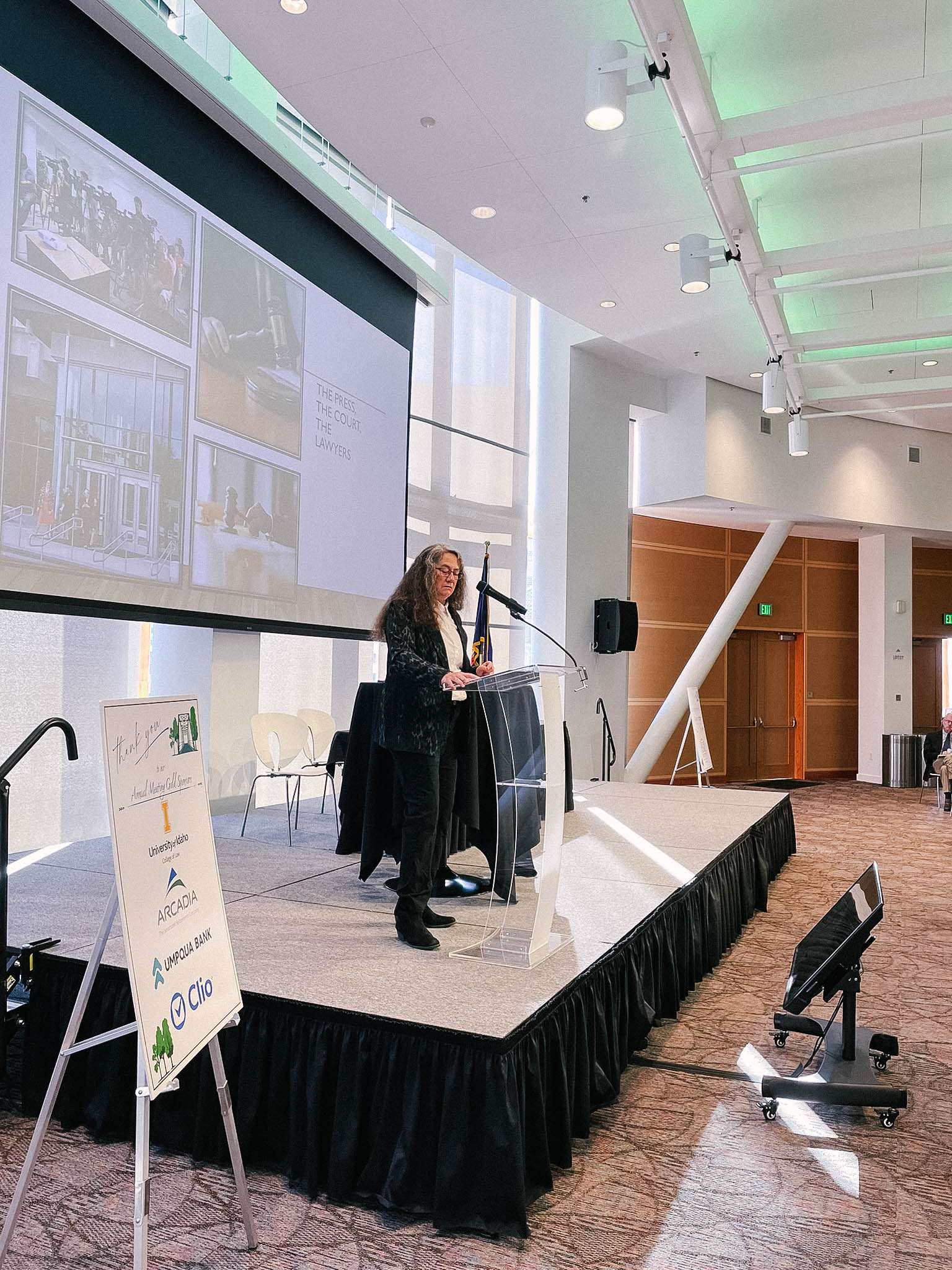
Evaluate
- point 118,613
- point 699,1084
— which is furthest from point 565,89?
point 699,1084

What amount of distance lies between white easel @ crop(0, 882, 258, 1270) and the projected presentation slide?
7.71ft

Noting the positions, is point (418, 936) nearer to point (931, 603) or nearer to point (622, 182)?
point (622, 182)

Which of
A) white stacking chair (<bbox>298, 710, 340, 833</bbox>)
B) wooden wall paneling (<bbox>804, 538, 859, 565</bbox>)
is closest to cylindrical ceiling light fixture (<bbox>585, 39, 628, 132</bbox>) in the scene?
white stacking chair (<bbox>298, 710, 340, 833</bbox>)

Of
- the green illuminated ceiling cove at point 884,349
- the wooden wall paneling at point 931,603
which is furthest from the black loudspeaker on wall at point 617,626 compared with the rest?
the wooden wall paneling at point 931,603

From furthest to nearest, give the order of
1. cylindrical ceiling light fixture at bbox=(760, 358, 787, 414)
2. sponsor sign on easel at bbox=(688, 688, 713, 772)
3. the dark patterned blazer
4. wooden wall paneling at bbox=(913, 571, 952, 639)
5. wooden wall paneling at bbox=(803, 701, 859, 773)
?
wooden wall paneling at bbox=(913, 571, 952, 639) → wooden wall paneling at bbox=(803, 701, 859, 773) → sponsor sign on easel at bbox=(688, 688, 713, 772) → cylindrical ceiling light fixture at bbox=(760, 358, 787, 414) → the dark patterned blazer

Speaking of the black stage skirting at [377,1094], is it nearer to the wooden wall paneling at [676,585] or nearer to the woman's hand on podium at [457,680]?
the woman's hand on podium at [457,680]

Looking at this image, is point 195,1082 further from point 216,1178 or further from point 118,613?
point 118,613

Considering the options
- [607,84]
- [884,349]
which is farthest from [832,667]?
[607,84]

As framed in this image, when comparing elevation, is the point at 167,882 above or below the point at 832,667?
below

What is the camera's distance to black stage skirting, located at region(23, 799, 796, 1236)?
2.14m

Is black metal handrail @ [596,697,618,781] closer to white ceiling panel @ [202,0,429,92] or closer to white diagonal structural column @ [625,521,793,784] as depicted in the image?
white diagonal structural column @ [625,521,793,784]

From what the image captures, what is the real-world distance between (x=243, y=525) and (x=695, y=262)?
9.55ft

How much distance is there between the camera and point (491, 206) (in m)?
6.04

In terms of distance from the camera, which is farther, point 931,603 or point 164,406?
point 931,603
